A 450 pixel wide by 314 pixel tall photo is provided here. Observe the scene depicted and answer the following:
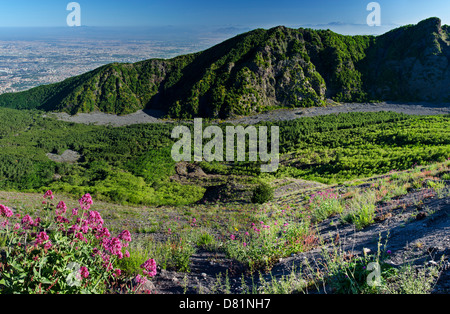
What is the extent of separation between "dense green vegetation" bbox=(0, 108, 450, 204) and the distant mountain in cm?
1826

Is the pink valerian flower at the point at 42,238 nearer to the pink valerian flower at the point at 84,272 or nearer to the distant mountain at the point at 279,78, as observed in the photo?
the pink valerian flower at the point at 84,272

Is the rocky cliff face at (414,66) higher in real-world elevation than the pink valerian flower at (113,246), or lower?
higher

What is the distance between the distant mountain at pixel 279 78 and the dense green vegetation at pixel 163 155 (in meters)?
18.3

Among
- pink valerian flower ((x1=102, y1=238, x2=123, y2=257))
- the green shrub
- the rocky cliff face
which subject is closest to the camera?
pink valerian flower ((x1=102, y1=238, x2=123, y2=257))

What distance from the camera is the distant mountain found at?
78.4 meters

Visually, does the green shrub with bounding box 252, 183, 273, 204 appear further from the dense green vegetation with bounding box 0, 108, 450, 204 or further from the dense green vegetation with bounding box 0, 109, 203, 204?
the dense green vegetation with bounding box 0, 109, 203, 204

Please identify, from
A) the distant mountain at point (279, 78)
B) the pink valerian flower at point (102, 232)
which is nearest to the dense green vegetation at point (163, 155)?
the distant mountain at point (279, 78)

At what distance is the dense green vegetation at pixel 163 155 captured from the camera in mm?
24516

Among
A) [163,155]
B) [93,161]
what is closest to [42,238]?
[163,155]

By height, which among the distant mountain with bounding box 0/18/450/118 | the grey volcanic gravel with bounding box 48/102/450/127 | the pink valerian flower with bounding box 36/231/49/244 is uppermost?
the distant mountain with bounding box 0/18/450/118

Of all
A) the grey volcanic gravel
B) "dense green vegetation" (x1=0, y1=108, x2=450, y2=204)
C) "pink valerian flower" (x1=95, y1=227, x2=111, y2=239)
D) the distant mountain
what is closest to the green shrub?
"dense green vegetation" (x1=0, y1=108, x2=450, y2=204)

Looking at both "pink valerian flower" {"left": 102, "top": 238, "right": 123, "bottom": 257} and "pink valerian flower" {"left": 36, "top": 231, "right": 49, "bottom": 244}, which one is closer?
"pink valerian flower" {"left": 36, "top": 231, "right": 49, "bottom": 244}

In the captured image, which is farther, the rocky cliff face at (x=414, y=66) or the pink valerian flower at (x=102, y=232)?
the rocky cliff face at (x=414, y=66)
